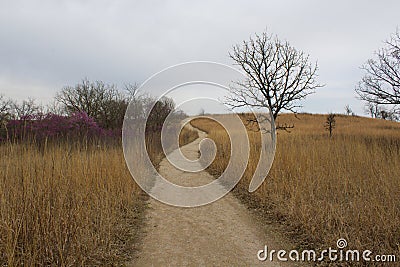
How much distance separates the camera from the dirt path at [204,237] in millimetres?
2801

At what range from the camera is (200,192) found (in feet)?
19.2

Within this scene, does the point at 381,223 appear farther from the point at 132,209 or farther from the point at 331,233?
the point at 132,209

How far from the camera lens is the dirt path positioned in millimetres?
2801

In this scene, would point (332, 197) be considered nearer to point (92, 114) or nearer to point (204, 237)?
point (204, 237)

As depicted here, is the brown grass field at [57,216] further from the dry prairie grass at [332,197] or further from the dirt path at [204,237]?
the dry prairie grass at [332,197]

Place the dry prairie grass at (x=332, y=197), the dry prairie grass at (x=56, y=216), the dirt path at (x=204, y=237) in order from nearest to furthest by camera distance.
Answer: the dry prairie grass at (x=56, y=216), the dirt path at (x=204, y=237), the dry prairie grass at (x=332, y=197)

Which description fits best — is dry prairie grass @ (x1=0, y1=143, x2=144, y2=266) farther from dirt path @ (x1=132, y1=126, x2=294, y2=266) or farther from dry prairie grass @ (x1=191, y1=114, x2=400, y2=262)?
dry prairie grass @ (x1=191, y1=114, x2=400, y2=262)

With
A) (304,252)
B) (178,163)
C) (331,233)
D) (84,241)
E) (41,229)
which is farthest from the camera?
(178,163)

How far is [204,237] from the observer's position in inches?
134

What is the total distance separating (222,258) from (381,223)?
2091 mm

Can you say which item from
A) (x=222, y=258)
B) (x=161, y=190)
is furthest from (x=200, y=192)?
(x=222, y=258)

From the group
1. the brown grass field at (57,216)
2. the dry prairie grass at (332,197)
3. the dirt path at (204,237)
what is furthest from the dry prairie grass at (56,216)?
the dry prairie grass at (332,197)

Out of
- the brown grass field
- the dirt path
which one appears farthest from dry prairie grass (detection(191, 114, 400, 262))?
the brown grass field

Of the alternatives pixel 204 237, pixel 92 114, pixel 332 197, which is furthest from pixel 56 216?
pixel 92 114
